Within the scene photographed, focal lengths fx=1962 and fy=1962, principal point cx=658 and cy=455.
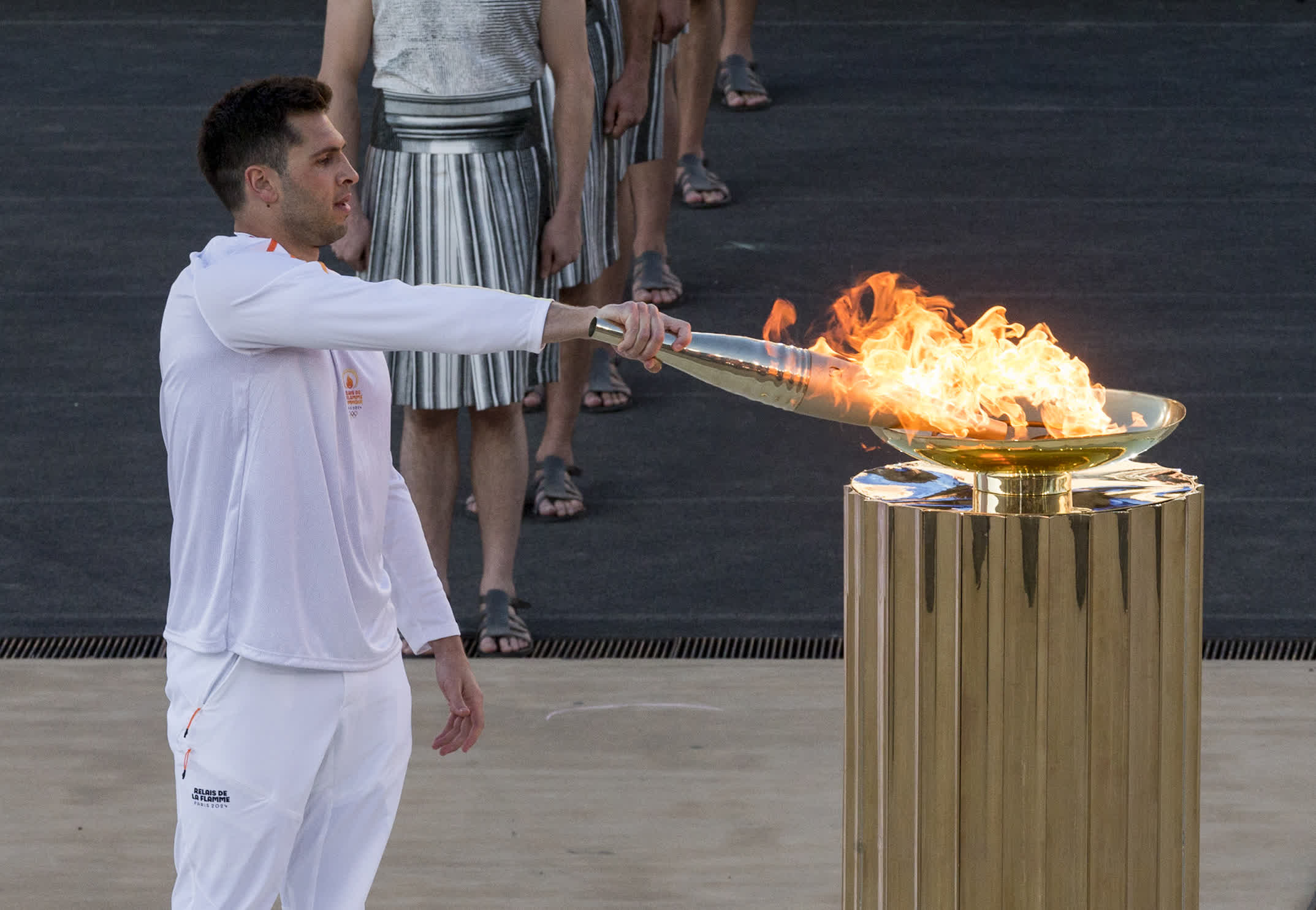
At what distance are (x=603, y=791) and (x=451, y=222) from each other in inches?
52.0

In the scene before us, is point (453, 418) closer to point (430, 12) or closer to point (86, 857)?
point (430, 12)

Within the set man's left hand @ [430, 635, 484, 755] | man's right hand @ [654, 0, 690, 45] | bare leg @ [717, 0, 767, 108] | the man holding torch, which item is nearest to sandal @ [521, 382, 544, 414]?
man's right hand @ [654, 0, 690, 45]

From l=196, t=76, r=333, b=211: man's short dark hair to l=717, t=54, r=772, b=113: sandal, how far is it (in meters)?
6.03

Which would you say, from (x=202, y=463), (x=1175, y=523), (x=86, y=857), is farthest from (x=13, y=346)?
(x=1175, y=523)

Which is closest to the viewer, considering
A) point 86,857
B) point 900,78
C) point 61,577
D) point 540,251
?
point 86,857

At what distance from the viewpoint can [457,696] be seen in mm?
2797

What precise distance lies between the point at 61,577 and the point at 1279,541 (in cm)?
303

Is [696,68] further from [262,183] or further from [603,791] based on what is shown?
[262,183]

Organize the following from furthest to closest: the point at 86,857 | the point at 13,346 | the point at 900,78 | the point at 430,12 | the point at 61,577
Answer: the point at 900,78, the point at 13,346, the point at 61,577, the point at 430,12, the point at 86,857

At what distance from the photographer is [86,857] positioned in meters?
3.49

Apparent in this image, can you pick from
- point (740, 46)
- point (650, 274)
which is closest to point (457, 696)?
point (650, 274)

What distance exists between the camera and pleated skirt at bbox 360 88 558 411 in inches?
169

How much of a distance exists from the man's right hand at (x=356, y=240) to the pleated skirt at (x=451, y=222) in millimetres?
21

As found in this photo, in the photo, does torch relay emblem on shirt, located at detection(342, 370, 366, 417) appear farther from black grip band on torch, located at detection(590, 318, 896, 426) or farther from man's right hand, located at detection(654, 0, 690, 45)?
man's right hand, located at detection(654, 0, 690, 45)
